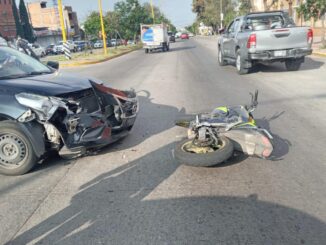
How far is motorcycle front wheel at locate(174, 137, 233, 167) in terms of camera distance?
14.5 feet

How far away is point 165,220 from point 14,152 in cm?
243

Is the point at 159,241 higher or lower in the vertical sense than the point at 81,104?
lower

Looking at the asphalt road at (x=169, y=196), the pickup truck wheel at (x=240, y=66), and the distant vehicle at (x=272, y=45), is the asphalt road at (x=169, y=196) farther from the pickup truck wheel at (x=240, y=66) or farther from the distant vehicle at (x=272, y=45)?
the pickup truck wheel at (x=240, y=66)

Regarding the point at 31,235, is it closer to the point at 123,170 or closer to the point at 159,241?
the point at 159,241

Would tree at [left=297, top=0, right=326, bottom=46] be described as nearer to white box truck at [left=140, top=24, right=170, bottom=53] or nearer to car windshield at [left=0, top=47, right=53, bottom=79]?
car windshield at [left=0, top=47, right=53, bottom=79]

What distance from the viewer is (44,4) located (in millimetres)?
104125

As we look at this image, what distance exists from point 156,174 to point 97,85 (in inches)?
64.4

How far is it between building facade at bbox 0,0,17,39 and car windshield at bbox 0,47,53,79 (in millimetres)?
62938

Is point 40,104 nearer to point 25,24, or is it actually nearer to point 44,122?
point 44,122

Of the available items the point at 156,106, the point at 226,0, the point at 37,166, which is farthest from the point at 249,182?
the point at 226,0

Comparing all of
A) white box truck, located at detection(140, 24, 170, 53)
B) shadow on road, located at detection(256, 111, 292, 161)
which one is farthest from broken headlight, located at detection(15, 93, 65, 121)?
white box truck, located at detection(140, 24, 170, 53)

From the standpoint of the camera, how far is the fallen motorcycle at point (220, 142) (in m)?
4.46

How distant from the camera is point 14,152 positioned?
4.86 m

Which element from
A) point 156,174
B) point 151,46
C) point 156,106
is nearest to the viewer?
point 156,174
